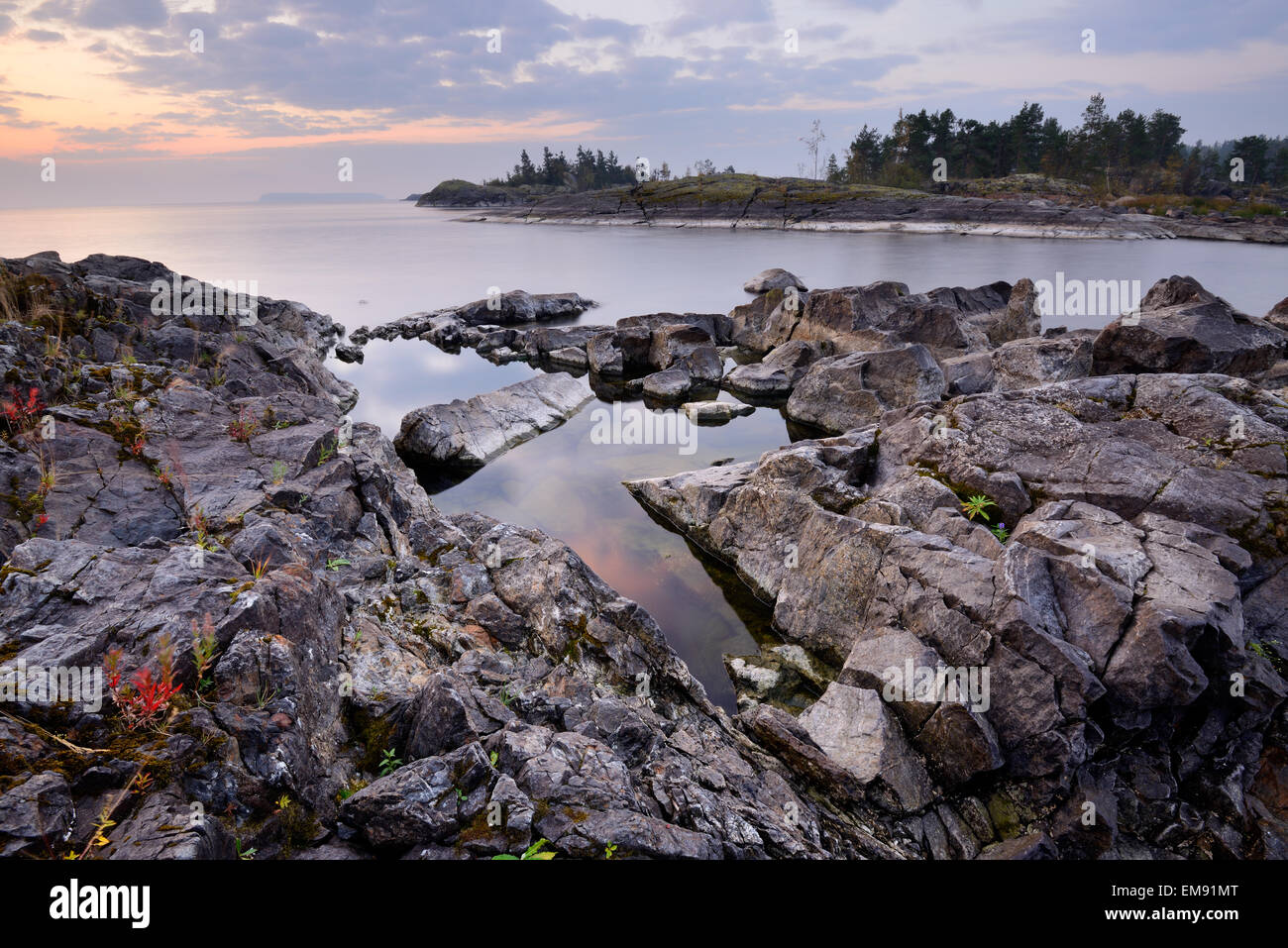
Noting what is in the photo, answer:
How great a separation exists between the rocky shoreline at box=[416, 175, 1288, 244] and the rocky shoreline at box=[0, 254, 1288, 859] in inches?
4443

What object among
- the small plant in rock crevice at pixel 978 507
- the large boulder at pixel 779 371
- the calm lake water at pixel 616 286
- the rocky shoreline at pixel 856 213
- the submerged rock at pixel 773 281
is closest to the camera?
the small plant in rock crevice at pixel 978 507

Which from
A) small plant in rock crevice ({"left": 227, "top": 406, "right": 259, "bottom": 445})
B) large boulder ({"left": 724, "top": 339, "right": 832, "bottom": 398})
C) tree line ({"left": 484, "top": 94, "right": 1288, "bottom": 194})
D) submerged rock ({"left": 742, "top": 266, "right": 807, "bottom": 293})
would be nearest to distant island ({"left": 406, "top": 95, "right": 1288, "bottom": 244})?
tree line ({"left": 484, "top": 94, "right": 1288, "bottom": 194})

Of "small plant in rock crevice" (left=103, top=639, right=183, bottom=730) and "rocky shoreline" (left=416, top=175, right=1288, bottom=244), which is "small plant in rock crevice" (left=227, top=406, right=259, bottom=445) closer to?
"small plant in rock crevice" (left=103, top=639, right=183, bottom=730)

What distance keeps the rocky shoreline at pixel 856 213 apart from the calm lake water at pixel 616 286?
26.5 feet

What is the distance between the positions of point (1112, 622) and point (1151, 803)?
2756 millimetres

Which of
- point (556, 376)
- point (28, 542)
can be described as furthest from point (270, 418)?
point (556, 376)

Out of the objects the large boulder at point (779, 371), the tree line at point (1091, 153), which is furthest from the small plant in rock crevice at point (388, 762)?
the tree line at point (1091, 153)

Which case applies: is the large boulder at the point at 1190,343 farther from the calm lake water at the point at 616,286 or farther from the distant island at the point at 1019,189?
the distant island at the point at 1019,189

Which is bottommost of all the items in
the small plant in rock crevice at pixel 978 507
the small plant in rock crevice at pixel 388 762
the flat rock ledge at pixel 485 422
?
the small plant in rock crevice at pixel 388 762

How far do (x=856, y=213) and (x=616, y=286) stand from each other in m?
81.7

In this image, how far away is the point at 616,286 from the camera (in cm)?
7650

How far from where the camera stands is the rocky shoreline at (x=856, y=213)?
104 m

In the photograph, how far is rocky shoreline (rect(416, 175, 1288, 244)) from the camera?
104 meters

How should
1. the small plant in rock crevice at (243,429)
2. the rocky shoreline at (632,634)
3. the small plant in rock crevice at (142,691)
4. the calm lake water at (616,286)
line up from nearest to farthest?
1. the small plant in rock crevice at (142,691)
2. the rocky shoreline at (632,634)
3. the small plant in rock crevice at (243,429)
4. the calm lake water at (616,286)
